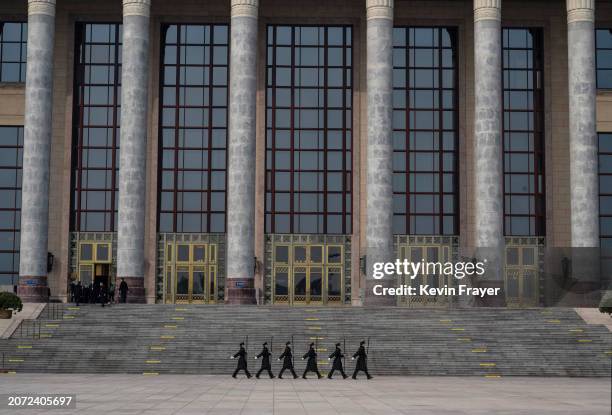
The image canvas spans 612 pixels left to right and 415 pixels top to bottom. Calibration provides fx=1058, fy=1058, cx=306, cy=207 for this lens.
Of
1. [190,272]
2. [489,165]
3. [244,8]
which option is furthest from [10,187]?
[489,165]

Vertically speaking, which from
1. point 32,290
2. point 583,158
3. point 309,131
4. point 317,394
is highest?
point 309,131

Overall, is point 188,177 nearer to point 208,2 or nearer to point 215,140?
point 215,140

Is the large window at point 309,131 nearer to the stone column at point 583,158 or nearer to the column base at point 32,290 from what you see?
the stone column at point 583,158

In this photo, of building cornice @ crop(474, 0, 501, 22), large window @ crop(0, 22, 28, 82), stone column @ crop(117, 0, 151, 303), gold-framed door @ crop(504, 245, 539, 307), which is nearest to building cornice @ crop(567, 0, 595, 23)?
building cornice @ crop(474, 0, 501, 22)

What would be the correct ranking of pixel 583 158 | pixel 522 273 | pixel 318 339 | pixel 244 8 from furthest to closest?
pixel 522 273
pixel 244 8
pixel 583 158
pixel 318 339

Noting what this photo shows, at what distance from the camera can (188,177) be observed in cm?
6084

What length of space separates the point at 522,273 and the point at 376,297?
37.2 ft

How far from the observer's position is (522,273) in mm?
60562

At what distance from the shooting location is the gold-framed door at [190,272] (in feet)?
196

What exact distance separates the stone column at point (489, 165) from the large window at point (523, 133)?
6660mm

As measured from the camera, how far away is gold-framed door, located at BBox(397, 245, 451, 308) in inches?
2320

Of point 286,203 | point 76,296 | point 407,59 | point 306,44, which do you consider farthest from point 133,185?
point 407,59

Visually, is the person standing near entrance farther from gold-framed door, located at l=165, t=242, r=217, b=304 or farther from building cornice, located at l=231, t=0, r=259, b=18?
building cornice, located at l=231, t=0, r=259, b=18

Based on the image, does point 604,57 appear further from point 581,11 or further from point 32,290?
point 32,290
